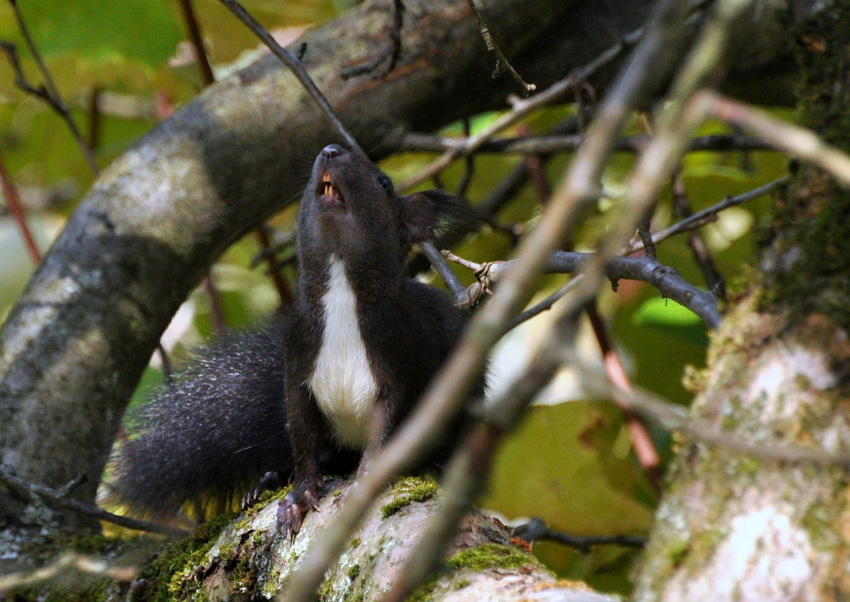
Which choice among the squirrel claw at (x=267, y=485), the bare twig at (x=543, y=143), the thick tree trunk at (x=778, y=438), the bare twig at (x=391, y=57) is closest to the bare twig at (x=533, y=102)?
the bare twig at (x=543, y=143)

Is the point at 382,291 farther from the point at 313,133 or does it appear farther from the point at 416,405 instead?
the point at 313,133

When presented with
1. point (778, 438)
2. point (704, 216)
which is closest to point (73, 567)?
point (704, 216)

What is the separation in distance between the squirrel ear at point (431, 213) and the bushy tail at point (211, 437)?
515mm

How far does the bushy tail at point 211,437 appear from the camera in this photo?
8.85ft

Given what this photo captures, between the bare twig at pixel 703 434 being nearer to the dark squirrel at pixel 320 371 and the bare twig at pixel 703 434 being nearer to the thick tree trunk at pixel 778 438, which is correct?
the thick tree trunk at pixel 778 438

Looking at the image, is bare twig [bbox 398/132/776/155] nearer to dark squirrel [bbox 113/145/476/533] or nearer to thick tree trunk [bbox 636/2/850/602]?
dark squirrel [bbox 113/145/476/533]

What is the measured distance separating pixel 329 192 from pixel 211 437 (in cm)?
78

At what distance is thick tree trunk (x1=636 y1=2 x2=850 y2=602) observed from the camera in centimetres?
91

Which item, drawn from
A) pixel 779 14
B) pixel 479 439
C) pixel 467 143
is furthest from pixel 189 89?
pixel 479 439

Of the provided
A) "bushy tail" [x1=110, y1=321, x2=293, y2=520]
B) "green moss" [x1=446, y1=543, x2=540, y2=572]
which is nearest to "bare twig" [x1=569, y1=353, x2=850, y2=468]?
"green moss" [x1=446, y1=543, x2=540, y2=572]

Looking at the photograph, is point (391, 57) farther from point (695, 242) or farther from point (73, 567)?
point (73, 567)

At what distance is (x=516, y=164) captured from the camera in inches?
161

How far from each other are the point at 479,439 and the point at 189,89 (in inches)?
152

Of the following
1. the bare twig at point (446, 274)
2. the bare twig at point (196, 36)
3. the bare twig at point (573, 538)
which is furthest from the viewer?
the bare twig at point (196, 36)
